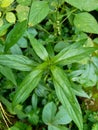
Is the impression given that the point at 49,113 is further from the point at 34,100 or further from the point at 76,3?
the point at 76,3

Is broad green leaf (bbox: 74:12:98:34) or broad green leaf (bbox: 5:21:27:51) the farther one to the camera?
broad green leaf (bbox: 74:12:98:34)

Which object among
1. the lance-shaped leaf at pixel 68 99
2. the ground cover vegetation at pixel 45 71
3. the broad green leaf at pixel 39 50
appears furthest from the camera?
the ground cover vegetation at pixel 45 71

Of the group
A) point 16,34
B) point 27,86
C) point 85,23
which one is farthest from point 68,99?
point 85,23

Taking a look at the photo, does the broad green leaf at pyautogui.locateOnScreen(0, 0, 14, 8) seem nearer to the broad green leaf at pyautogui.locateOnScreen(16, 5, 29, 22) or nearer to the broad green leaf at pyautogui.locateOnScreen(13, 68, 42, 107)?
the broad green leaf at pyautogui.locateOnScreen(16, 5, 29, 22)

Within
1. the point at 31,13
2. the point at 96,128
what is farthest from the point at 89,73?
the point at 31,13

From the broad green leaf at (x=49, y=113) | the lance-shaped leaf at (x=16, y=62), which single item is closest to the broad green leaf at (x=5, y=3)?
the lance-shaped leaf at (x=16, y=62)

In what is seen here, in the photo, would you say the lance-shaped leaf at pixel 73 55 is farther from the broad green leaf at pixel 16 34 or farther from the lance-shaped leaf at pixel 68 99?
the broad green leaf at pixel 16 34

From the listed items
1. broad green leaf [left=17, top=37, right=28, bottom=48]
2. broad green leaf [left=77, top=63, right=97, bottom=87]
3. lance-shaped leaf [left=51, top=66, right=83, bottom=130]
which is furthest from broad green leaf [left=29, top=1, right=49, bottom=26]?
lance-shaped leaf [left=51, top=66, right=83, bottom=130]
